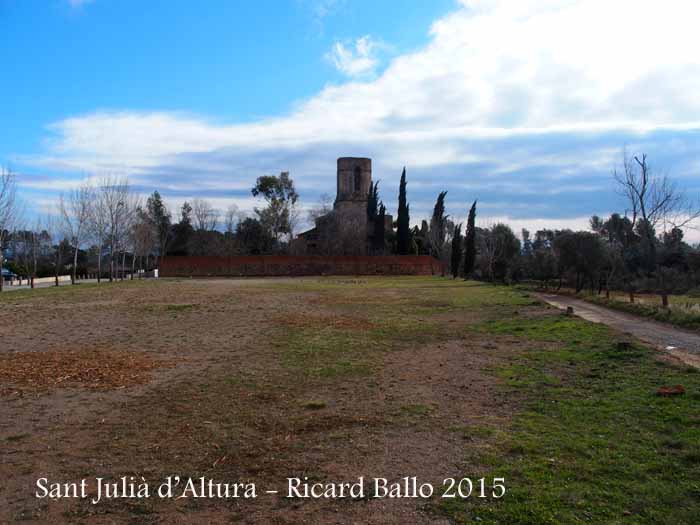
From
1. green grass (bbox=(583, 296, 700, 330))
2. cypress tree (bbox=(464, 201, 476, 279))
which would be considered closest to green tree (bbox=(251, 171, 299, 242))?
cypress tree (bbox=(464, 201, 476, 279))

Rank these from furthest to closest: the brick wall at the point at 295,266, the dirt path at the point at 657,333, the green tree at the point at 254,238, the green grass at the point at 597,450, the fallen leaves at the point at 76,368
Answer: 1. the green tree at the point at 254,238
2. the brick wall at the point at 295,266
3. the dirt path at the point at 657,333
4. the fallen leaves at the point at 76,368
5. the green grass at the point at 597,450

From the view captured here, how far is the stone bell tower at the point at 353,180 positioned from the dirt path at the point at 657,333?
60743 mm

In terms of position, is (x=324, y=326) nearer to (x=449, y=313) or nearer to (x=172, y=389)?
(x=449, y=313)

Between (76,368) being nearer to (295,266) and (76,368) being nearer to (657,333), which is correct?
(657,333)

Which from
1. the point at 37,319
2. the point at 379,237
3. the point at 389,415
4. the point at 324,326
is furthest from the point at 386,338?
the point at 379,237

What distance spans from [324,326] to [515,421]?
354 inches

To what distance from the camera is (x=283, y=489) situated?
13.3 feet

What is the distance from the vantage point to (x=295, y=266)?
5978cm

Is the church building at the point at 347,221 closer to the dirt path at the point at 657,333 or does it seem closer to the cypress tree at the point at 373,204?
the cypress tree at the point at 373,204

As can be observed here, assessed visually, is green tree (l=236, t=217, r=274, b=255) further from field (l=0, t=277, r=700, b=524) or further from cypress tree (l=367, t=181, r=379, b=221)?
field (l=0, t=277, r=700, b=524)

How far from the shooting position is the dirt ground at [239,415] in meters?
3.81

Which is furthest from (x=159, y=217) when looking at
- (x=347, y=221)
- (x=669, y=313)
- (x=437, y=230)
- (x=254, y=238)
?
(x=669, y=313)

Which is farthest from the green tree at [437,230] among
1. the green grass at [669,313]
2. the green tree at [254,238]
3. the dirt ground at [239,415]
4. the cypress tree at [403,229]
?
the dirt ground at [239,415]

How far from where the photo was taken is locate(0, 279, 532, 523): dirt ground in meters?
3.81
